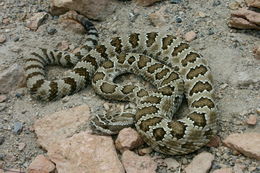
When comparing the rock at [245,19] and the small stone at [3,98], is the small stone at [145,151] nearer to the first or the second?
the small stone at [3,98]

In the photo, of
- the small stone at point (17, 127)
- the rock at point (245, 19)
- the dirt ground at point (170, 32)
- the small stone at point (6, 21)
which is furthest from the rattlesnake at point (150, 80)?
the small stone at point (6, 21)

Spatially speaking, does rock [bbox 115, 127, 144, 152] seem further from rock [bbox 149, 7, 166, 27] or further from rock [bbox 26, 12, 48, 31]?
rock [bbox 26, 12, 48, 31]

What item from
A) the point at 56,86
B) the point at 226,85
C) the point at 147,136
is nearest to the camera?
the point at 147,136

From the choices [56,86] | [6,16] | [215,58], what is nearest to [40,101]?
[56,86]

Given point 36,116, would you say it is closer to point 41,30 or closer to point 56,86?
point 56,86

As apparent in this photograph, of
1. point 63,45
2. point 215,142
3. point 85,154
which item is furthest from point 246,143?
point 63,45

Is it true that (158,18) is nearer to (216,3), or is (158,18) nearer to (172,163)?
(216,3)

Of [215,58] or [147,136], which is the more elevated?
[215,58]

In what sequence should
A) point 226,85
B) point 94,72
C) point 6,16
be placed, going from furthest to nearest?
1. point 6,16
2. point 94,72
3. point 226,85

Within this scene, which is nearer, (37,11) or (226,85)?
(226,85)
